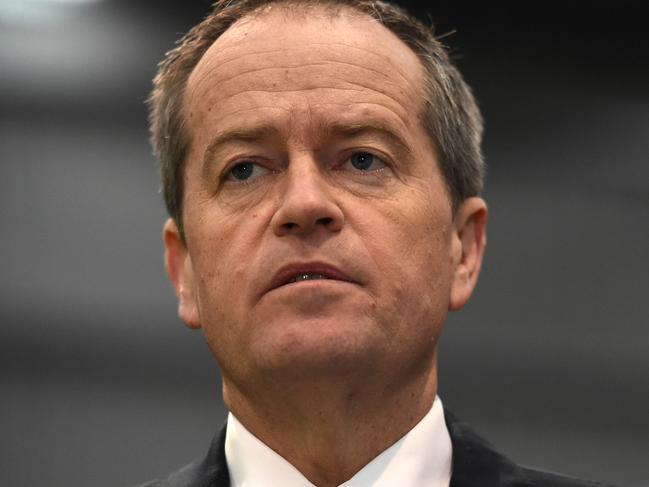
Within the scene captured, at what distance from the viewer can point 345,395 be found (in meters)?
2.22

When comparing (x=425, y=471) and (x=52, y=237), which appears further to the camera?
(x=52, y=237)

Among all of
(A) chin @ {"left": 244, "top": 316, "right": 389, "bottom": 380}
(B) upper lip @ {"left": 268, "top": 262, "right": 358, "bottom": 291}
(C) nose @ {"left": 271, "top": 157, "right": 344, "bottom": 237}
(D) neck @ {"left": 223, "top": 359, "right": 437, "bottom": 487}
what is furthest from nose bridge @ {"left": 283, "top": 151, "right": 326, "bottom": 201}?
(D) neck @ {"left": 223, "top": 359, "right": 437, "bottom": 487}

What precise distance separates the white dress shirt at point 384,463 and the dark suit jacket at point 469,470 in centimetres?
3

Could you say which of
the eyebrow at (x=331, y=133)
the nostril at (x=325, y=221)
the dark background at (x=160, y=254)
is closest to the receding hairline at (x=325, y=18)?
the eyebrow at (x=331, y=133)

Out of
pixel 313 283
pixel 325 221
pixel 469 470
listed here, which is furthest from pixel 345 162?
pixel 469 470

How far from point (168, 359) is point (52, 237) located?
49cm

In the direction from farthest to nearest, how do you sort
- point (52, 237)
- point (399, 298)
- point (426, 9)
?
1. point (426, 9)
2. point (52, 237)
3. point (399, 298)

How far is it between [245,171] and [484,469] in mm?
775

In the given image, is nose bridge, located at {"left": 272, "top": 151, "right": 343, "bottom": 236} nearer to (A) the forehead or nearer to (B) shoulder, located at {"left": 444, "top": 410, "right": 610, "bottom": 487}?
(A) the forehead

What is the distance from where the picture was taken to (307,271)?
2.12 meters

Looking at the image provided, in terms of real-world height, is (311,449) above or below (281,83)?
below

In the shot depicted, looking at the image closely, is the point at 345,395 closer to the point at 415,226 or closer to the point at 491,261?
the point at 415,226

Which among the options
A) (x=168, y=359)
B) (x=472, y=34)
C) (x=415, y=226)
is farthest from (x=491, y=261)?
(x=415, y=226)

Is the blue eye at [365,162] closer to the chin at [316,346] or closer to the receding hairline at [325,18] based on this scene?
the receding hairline at [325,18]
